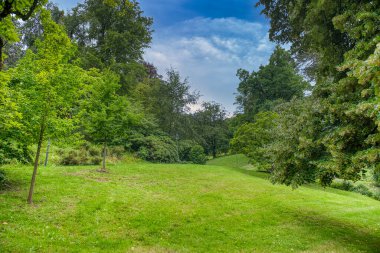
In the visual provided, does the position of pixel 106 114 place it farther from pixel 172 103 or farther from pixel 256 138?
pixel 172 103

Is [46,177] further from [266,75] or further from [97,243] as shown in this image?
[266,75]

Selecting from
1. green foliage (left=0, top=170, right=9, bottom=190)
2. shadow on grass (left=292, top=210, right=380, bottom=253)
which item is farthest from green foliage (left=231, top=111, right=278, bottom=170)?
green foliage (left=0, top=170, right=9, bottom=190)

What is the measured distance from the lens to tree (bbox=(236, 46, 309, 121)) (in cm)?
4172

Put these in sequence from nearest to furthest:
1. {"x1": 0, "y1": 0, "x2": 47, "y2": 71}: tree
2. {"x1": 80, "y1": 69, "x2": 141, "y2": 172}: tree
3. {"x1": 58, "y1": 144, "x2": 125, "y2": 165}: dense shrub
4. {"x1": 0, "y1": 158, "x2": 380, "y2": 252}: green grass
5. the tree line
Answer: {"x1": 0, "y1": 0, "x2": 47, "y2": 71}: tree < {"x1": 0, "y1": 158, "x2": 380, "y2": 252}: green grass < the tree line < {"x1": 80, "y1": 69, "x2": 141, "y2": 172}: tree < {"x1": 58, "y1": 144, "x2": 125, "y2": 165}: dense shrub

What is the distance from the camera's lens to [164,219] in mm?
10102

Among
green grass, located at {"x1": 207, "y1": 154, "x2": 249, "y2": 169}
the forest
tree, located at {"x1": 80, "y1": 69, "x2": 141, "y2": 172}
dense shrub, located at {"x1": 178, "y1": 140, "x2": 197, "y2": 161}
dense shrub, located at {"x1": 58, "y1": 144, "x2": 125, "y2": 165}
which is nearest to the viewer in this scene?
the forest

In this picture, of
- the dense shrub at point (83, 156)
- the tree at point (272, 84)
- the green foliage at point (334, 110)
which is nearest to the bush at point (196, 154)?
the dense shrub at point (83, 156)

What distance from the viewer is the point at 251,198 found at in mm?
14445

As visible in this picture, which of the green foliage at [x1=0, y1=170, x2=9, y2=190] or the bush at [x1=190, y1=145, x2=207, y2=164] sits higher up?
the bush at [x1=190, y1=145, x2=207, y2=164]

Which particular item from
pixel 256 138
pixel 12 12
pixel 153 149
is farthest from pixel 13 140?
pixel 256 138

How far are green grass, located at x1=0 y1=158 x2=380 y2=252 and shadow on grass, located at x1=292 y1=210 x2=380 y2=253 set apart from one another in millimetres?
34

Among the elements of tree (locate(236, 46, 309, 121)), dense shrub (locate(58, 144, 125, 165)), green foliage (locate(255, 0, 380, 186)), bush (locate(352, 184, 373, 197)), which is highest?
tree (locate(236, 46, 309, 121))

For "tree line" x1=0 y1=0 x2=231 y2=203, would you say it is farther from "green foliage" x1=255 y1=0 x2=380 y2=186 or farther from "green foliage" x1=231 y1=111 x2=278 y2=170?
"green foliage" x1=231 y1=111 x2=278 y2=170

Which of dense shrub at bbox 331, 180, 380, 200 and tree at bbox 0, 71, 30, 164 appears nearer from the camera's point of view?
tree at bbox 0, 71, 30, 164
